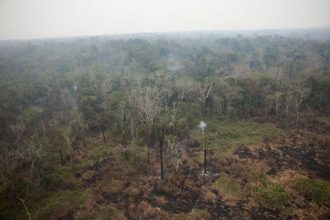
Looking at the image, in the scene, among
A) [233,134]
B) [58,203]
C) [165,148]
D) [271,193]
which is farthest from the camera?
[233,134]

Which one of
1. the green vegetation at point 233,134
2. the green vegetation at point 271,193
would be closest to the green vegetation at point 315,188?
the green vegetation at point 271,193

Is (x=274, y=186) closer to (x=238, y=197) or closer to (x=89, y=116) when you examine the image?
(x=238, y=197)

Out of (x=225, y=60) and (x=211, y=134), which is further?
(x=225, y=60)

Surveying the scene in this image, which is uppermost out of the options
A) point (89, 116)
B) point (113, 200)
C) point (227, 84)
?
point (227, 84)

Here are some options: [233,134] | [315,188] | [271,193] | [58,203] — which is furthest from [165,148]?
[315,188]

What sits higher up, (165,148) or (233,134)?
(233,134)

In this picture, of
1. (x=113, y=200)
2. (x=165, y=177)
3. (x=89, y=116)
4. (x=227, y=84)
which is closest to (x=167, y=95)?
(x=227, y=84)

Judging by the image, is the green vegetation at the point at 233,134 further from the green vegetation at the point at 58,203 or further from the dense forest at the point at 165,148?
the green vegetation at the point at 58,203

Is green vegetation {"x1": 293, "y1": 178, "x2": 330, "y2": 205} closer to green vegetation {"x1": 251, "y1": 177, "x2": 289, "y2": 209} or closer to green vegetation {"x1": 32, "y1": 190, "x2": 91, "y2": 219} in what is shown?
green vegetation {"x1": 251, "y1": 177, "x2": 289, "y2": 209}

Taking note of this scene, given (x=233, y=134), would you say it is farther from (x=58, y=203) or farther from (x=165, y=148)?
(x=58, y=203)
